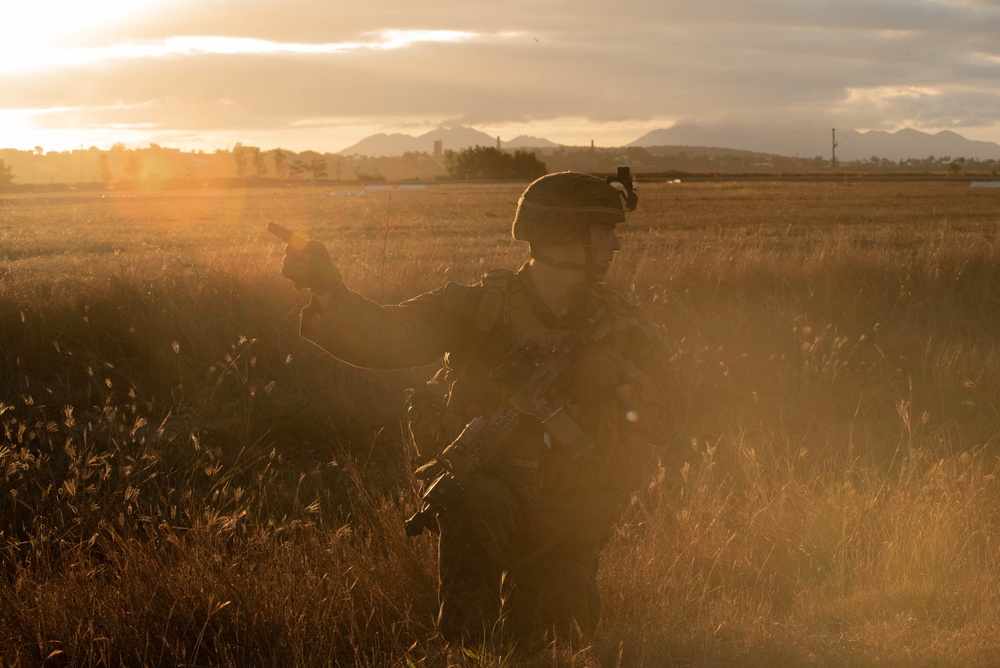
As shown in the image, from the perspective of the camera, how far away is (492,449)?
3.35m

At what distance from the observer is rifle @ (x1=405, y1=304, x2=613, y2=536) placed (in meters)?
3.34

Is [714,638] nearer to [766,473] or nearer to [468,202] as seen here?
[766,473]

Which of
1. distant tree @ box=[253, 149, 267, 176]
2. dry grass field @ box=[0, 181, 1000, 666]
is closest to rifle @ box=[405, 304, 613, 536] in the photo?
dry grass field @ box=[0, 181, 1000, 666]

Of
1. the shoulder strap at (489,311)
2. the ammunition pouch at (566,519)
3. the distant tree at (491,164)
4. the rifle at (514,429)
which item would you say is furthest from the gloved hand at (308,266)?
the distant tree at (491,164)

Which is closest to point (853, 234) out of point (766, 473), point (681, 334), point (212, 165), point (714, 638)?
point (681, 334)

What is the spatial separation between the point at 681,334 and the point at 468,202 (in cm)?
3292

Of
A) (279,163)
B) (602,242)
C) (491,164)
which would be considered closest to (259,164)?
(279,163)

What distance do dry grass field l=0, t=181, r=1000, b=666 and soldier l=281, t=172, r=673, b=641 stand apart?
0.81ft

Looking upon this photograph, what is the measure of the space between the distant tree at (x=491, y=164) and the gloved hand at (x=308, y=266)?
82.2 meters

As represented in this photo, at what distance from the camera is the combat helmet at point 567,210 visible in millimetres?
3570

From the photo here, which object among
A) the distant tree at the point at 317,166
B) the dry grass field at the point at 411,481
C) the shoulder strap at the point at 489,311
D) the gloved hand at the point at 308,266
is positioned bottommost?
the dry grass field at the point at 411,481

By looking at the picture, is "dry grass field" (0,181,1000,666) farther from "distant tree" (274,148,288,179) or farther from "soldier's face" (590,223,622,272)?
"distant tree" (274,148,288,179)

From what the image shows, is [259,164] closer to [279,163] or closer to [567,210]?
[279,163]

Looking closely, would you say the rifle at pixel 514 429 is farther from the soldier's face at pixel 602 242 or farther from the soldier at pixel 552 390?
the soldier's face at pixel 602 242
